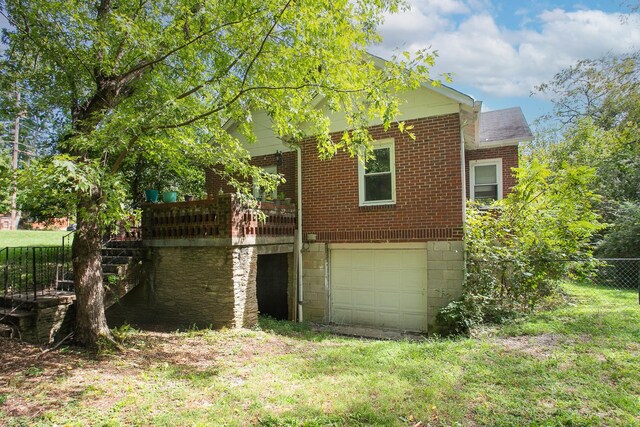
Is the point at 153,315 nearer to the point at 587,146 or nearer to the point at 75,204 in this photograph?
the point at 75,204

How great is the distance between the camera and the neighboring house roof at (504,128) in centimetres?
1178

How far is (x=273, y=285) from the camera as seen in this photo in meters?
10.9

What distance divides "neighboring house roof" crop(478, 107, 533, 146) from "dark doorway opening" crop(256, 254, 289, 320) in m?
7.60

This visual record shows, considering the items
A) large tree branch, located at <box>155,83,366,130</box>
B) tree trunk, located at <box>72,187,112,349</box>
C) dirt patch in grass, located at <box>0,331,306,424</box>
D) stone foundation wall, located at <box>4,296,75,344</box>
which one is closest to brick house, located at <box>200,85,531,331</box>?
large tree branch, located at <box>155,83,366,130</box>

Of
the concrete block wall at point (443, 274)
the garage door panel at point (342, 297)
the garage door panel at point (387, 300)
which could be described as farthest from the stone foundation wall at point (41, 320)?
the concrete block wall at point (443, 274)

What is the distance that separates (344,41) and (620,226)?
46.3 ft

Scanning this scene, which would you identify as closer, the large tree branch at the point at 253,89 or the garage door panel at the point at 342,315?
the large tree branch at the point at 253,89

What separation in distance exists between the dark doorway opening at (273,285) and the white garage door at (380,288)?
1470mm

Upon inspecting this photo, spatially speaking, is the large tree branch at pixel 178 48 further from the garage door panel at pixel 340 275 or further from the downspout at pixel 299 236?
the garage door panel at pixel 340 275

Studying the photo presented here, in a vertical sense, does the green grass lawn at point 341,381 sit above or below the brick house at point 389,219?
below

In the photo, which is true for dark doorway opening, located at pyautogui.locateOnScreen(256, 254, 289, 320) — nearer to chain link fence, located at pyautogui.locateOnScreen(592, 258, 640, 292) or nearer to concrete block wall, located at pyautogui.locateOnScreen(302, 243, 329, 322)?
concrete block wall, located at pyautogui.locateOnScreen(302, 243, 329, 322)

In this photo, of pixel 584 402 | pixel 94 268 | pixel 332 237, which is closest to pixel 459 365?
pixel 584 402

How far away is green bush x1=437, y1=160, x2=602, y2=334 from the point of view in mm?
7988

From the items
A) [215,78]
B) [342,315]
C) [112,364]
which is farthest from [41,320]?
[342,315]
